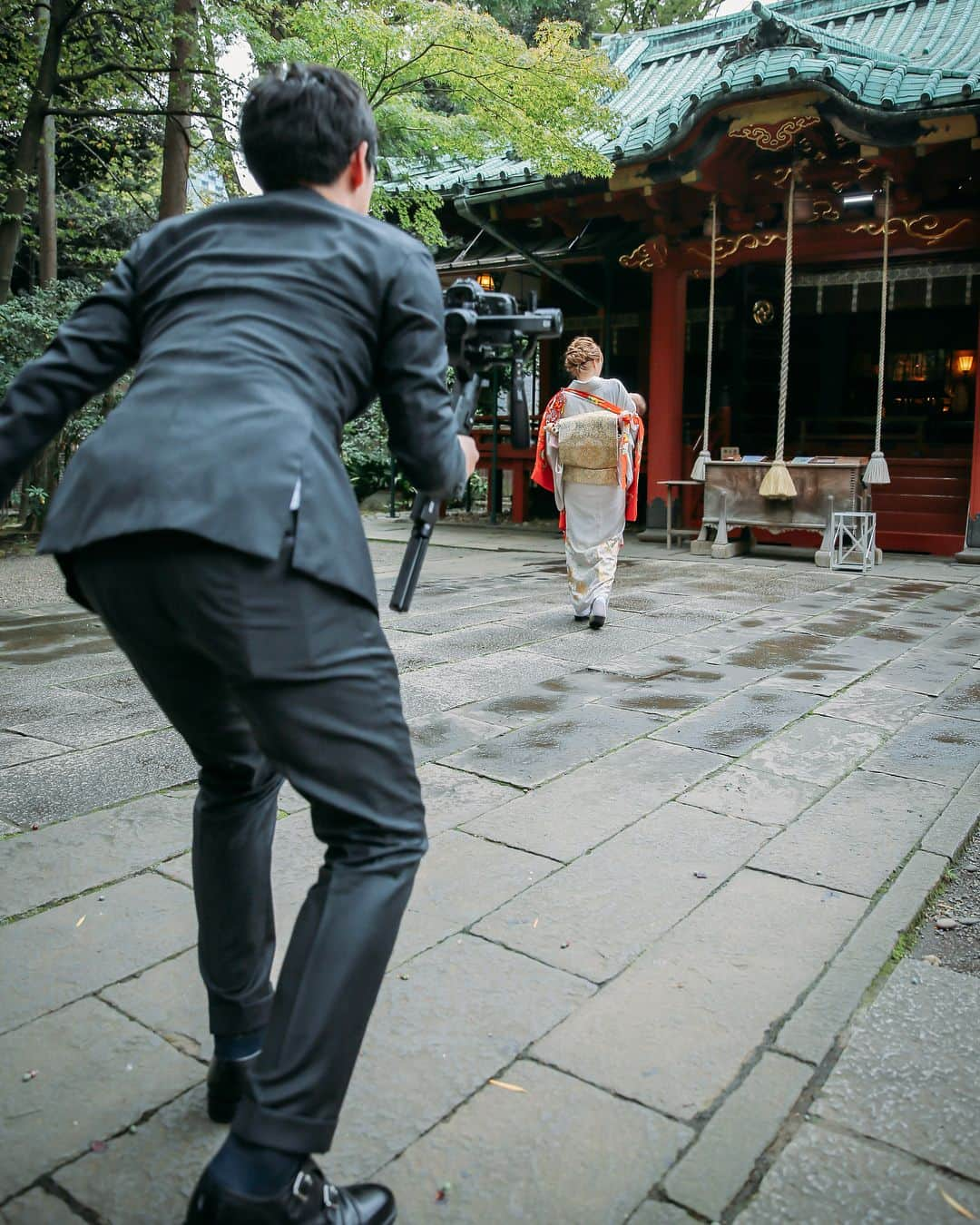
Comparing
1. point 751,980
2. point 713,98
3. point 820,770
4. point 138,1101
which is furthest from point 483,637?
point 713,98

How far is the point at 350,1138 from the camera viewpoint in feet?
5.70

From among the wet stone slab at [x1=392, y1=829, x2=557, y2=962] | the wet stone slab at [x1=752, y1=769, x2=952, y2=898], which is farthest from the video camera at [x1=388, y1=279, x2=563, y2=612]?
the wet stone slab at [x1=752, y1=769, x2=952, y2=898]

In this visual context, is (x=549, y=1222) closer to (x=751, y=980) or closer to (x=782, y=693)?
(x=751, y=980)

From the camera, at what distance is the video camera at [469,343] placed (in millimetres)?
1837

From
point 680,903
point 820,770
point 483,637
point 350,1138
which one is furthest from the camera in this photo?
point 483,637

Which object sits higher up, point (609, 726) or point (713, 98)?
point (713, 98)

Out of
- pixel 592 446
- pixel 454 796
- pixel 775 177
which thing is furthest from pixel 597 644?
pixel 775 177

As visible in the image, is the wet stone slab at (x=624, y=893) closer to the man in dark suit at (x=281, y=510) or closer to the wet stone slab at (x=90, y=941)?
the wet stone slab at (x=90, y=941)

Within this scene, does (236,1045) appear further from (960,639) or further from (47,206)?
(47,206)

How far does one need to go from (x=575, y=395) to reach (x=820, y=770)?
3626mm

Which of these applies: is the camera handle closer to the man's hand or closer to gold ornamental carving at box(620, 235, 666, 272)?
the man's hand

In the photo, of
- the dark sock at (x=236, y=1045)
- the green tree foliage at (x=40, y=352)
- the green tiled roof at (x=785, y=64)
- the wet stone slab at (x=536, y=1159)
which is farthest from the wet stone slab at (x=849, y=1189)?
the green tiled roof at (x=785, y=64)

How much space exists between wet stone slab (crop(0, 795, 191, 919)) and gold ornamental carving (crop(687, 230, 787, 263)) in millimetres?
9777

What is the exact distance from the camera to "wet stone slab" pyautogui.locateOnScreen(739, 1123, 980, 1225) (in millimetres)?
1592
